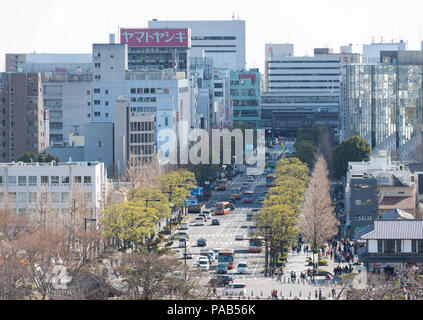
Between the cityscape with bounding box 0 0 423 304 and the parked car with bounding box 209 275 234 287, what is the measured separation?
23cm

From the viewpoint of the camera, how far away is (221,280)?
4488cm

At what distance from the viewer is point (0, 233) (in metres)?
49.2

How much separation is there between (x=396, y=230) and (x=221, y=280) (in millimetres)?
9341

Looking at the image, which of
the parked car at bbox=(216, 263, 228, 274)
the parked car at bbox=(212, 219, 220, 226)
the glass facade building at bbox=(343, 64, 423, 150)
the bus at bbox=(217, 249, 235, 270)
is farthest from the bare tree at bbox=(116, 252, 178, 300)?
the glass facade building at bbox=(343, 64, 423, 150)

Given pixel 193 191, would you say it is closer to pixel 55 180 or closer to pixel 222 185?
pixel 222 185

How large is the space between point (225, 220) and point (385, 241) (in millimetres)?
30590

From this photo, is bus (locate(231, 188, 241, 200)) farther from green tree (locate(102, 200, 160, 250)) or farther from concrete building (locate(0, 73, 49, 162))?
green tree (locate(102, 200, 160, 250))

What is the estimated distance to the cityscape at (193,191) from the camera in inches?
1583

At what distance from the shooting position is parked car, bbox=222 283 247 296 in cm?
4152

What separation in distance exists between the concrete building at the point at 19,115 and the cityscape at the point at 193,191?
0.49 feet

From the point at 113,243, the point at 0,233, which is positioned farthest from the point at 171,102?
the point at 0,233

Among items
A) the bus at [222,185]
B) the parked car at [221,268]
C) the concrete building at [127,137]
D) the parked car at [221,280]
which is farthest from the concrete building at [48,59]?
the parked car at [221,280]

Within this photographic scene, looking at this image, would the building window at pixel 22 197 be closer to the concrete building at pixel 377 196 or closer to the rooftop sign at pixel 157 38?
the concrete building at pixel 377 196

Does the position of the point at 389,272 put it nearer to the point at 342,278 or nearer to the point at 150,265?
the point at 342,278
